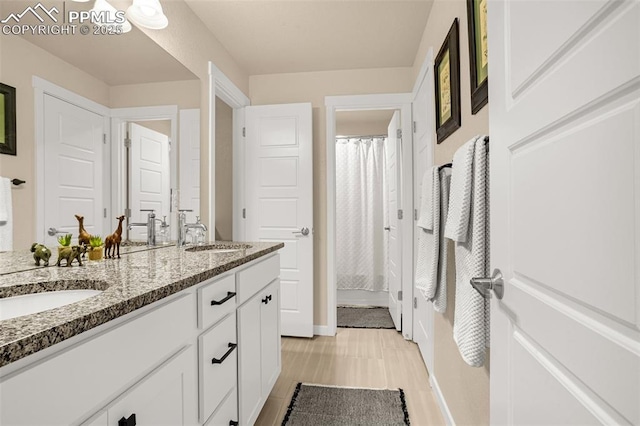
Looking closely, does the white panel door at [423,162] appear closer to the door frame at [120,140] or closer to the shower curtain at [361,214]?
→ the shower curtain at [361,214]

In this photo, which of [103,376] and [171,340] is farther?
[171,340]

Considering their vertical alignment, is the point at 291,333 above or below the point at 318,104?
below

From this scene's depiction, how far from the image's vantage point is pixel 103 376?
2.17 ft

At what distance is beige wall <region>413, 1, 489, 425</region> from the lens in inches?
50.6

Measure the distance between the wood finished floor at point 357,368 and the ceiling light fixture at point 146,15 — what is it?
210cm

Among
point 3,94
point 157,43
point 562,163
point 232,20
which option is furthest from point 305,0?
point 562,163

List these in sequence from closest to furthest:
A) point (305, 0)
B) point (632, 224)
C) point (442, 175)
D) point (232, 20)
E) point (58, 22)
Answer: point (632, 224), point (58, 22), point (442, 175), point (305, 0), point (232, 20)

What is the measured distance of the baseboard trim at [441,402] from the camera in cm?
169

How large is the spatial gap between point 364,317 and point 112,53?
10.2ft

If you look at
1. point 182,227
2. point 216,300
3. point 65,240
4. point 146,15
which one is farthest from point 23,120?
point 182,227

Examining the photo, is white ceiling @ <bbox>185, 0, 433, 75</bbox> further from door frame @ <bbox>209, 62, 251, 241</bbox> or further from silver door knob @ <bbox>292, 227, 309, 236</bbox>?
silver door knob @ <bbox>292, 227, 309, 236</bbox>

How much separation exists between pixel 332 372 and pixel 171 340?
1676 millimetres

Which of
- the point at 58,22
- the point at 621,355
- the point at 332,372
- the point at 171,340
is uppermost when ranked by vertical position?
the point at 58,22

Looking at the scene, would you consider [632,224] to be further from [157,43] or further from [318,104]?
[318,104]
